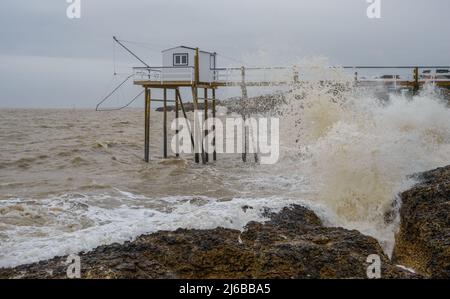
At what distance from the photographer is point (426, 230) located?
577 cm

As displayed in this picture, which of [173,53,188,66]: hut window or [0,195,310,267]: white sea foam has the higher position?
[173,53,188,66]: hut window

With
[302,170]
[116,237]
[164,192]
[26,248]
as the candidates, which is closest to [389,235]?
[116,237]

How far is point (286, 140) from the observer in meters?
24.3

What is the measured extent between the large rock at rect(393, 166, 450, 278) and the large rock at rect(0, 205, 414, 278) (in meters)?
0.49

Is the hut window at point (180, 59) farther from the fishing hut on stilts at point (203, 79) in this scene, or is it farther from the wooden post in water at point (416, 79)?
the wooden post in water at point (416, 79)

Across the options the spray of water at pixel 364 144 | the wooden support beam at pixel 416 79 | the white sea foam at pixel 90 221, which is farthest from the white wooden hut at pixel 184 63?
the wooden support beam at pixel 416 79

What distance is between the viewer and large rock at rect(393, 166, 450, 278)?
5.12 metres

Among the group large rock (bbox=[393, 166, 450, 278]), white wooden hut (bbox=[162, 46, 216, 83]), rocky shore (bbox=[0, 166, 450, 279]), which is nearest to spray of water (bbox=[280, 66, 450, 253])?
large rock (bbox=[393, 166, 450, 278])

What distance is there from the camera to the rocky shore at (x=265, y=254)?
15.6 ft

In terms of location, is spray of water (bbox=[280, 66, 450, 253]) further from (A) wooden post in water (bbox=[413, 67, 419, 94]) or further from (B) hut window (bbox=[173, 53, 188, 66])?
(B) hut window (bbox=[173, 53, 188, 66])

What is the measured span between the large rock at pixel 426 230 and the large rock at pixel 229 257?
490 mm

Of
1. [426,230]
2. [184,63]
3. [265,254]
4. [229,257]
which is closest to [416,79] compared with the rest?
[184,63]

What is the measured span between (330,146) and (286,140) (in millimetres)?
13669

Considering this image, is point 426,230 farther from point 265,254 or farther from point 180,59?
point 180,59
